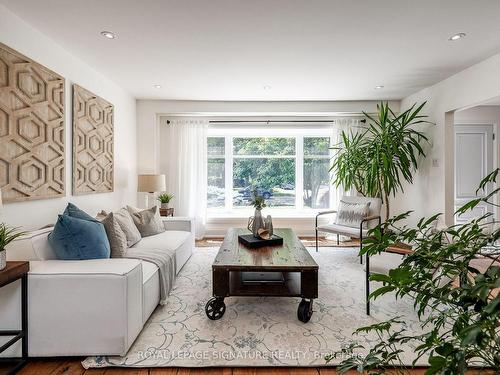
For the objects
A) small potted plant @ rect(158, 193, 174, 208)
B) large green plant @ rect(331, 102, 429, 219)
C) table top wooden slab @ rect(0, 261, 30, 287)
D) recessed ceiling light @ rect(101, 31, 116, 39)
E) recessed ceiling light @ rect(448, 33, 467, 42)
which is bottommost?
table top wooden slab @ rect(0, 261, 30, 287)

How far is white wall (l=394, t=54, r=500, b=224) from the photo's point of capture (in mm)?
3293

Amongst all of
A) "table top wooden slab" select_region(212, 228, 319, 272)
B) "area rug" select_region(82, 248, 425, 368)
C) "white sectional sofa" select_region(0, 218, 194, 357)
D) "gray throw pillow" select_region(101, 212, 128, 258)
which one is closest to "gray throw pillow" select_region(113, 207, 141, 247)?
"gray throw pillow" select_region(101, 212, 128, 258)

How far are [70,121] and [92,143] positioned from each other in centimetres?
46

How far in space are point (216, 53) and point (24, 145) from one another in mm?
1988

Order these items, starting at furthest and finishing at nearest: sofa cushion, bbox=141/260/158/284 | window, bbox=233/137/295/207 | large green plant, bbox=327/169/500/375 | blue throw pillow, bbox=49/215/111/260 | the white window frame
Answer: window, bbox=233/137/295/207, the white window frame, sofa cushion, bbox=141/260/158/284, blue throw pillow, bbox=49/215/111/260, large green plant, bbox=327/169/500/375

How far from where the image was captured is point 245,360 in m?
1.89

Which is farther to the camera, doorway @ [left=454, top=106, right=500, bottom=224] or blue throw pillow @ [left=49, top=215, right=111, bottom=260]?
doorway @ [left=454, top=106, right=500, bottom=224]

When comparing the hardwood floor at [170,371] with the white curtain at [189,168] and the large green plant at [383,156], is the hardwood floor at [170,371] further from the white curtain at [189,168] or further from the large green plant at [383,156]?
the white curtain at [189,168]

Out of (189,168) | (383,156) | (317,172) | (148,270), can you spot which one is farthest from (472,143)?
(148,270)

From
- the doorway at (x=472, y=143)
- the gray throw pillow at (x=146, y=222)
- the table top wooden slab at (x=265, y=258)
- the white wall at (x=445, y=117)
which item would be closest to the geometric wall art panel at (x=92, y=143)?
the gray throw pillow at (x=146, y=222)

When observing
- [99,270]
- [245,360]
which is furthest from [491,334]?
[99,270]

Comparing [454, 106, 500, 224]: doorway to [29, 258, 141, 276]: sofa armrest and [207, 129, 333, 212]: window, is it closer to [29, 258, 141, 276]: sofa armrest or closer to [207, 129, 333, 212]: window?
[207, 129, 333, 212]: window

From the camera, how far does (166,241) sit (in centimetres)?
329

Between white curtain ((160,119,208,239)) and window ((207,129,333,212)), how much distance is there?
0.99 feet
